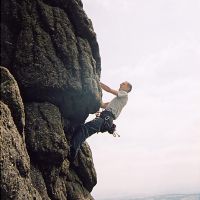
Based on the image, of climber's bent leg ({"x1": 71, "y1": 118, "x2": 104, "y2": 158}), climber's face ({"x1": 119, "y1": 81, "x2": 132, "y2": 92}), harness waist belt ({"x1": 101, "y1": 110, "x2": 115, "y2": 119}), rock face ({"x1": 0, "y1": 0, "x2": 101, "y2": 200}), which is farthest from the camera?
climber's face ({"x1": 119, "y1": 81, "x2": 132, "y2": 92})

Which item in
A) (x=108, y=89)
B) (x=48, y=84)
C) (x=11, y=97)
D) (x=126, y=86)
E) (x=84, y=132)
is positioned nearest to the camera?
(x=11, y=97)

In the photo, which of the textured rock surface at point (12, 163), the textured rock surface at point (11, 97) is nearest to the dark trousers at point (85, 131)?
the textured rock surface at point (11, 97)

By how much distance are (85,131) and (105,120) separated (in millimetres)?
1727

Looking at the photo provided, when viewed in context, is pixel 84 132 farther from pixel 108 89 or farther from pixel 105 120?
pixel 108 89

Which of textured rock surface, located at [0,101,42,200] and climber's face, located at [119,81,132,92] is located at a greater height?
climber's face, located at [119,81,132,92]

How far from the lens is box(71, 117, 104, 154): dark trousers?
62.8 ft

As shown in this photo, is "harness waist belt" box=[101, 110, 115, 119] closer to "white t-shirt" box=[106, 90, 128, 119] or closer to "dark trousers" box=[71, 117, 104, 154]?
"white t-shirt" box=[106, 90, 128, 119]

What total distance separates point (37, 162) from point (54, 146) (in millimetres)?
1167

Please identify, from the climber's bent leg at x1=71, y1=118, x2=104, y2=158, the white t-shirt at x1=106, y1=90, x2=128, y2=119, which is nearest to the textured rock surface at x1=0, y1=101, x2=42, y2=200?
the climber's bent leg at x1=71, y1=118, x2=104, y2=158

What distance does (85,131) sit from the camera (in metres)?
19.7

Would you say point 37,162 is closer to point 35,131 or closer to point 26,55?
point 35,131

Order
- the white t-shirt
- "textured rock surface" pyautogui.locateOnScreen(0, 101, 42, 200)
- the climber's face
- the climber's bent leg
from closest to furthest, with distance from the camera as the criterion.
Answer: "textured rock surface" pyautogui.locateOnScreen(0, 101, 42, 200)
the climber's bent leg
the white t-shirt
the climber's face

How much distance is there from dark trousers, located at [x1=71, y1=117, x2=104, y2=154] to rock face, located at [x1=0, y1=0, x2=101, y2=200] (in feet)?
1.46

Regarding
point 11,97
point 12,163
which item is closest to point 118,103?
point 11,97
